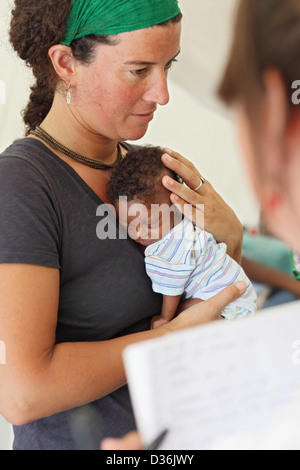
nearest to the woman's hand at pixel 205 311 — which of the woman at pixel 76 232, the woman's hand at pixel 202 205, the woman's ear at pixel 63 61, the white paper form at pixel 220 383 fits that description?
the woman at pixel 76 232

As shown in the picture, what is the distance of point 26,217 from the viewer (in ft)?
2.20

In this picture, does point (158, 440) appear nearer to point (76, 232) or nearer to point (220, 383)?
point (220, 383)

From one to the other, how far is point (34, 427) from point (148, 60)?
1.85 feet

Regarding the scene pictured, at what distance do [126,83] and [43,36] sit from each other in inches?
5.8

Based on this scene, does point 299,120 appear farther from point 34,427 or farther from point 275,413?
point 34,427

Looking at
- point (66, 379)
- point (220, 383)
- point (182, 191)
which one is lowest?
point (66, 379)

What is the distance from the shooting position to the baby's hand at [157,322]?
81 cm

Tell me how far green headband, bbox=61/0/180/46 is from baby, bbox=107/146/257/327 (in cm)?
21

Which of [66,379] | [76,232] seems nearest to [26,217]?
[76,232]

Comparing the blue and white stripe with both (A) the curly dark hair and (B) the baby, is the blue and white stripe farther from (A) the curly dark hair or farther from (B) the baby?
(A) the curly dark hair

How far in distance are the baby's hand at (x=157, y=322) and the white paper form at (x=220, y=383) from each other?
1.06 ft

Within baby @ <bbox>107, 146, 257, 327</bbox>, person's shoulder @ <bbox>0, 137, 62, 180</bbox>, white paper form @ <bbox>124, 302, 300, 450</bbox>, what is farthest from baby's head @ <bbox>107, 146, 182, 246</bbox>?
white paper form @ <bbox>124, 302, 300, 450</bbox>

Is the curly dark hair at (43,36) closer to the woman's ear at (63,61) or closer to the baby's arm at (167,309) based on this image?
the woman's ear at (63,61)

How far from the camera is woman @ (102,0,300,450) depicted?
37cm
